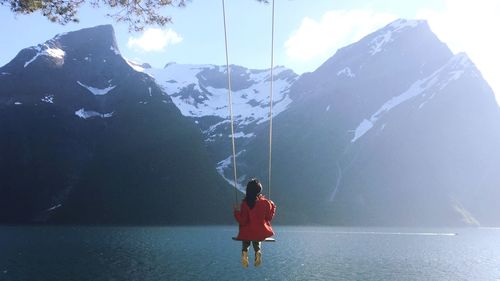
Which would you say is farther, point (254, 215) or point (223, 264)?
point (223, 264)

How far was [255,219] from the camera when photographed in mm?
18062

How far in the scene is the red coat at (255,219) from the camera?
1798 centimetres

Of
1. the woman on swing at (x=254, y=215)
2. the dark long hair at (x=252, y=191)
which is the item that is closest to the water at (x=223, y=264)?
the woman on swing at (x=254, y=215)

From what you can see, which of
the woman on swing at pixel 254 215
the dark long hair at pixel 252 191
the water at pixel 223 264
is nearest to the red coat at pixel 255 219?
the woman on swing at pixel 254 215

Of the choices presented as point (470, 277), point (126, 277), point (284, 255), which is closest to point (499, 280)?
point (470, 277)

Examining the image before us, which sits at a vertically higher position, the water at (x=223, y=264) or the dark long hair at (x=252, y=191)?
the dark long hair at (x=252, y=191)

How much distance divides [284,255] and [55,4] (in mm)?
84064

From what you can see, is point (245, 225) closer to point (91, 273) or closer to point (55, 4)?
point (55, 4)

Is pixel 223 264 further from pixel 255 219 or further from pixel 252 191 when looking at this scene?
pixel 252 191

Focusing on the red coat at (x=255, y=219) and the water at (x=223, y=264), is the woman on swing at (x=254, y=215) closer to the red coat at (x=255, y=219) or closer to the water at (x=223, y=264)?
the red coat at (x=255, y=219)

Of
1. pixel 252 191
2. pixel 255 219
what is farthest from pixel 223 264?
pixel 252 191

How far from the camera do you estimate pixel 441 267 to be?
9175 centimetres

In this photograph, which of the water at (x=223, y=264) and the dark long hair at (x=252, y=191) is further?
the water at (x=223, y=264)

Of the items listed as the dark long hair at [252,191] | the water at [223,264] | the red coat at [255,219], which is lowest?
the water at [223,264]
